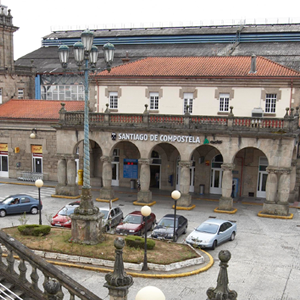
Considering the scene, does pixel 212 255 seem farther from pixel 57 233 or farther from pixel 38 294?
pixel 38 294

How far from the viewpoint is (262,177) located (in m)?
35.3

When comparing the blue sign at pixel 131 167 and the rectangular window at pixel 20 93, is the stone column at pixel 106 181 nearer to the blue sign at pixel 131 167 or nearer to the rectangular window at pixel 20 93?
the blue sign at pixel 131 167

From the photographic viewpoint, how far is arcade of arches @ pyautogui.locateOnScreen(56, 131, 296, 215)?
96.0ft

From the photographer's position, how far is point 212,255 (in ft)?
67.8

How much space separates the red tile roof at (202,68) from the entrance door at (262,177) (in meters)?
7.12

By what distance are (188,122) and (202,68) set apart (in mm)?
7030

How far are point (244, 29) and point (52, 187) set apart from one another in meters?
31.2

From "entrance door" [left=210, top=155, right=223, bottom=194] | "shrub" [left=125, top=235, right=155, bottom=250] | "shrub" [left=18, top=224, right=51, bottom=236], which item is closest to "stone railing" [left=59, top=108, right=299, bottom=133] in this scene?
"entrance door" [left=210, top=155, right=223, bottom=194]

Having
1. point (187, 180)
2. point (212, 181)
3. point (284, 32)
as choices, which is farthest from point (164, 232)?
point (284, 32)

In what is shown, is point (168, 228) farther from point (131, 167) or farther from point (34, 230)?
point (131, 167)

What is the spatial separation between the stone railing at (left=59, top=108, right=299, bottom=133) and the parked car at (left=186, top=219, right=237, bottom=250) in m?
8.73

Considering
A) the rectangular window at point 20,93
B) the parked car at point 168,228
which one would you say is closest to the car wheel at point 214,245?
the parked car at point 168,228

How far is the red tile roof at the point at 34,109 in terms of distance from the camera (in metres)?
40.9

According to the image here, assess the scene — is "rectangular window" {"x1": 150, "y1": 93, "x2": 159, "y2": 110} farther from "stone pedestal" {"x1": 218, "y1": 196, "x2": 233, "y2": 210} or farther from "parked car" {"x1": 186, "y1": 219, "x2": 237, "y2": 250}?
"parked car" {"x1": 186, "y1": 219, "x2": 237, "y2": 250}
